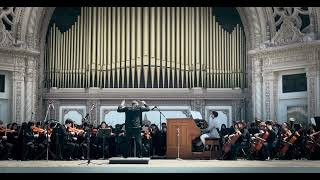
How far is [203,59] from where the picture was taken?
18.8 m

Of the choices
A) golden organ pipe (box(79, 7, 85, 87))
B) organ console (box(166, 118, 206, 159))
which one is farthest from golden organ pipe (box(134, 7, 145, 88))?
organ console (box(166, 118, 206, 159))

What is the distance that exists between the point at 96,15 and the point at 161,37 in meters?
2.20

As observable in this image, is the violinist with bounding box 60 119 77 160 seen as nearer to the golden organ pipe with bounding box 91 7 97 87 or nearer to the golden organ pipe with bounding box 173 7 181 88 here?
the golden organ pipe with bounding box 91 7 97 87

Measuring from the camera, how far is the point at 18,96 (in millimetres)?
17641

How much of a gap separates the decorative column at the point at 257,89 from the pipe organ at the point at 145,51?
732mm

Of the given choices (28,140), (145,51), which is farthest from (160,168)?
(145,51)

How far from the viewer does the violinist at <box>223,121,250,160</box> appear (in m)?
15.0

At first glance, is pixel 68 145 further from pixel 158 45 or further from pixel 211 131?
pixel 158 45

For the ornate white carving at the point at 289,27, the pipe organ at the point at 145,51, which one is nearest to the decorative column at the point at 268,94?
the ornate white carving at the point at 289,27

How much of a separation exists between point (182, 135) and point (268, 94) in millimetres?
4042

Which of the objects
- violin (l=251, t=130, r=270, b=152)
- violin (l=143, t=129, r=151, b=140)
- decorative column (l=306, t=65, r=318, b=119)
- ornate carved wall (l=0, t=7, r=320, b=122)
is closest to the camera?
violin (l=251, t=130, r=270, b=152)

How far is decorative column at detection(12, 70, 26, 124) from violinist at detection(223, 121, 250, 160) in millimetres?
6416
